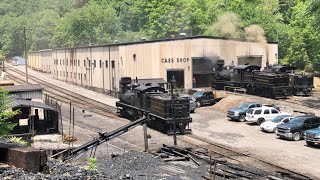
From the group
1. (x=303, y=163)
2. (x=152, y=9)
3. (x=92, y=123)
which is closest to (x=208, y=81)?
(x=92, y=123)

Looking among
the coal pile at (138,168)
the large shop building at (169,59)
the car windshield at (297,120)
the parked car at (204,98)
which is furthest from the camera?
the large shop building at (169,59)

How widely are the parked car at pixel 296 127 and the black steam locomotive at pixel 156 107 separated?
21.8ft

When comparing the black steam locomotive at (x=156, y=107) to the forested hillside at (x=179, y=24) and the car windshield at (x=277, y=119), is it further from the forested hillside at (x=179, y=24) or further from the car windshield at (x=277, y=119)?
the forested hillside at (x=179, y=24)

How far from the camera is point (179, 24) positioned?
297 feet

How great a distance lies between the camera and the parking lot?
25.9m

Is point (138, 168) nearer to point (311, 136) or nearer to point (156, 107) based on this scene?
point (311, 136)

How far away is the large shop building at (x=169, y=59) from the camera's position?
2196 inches

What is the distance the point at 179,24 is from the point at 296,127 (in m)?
61.2

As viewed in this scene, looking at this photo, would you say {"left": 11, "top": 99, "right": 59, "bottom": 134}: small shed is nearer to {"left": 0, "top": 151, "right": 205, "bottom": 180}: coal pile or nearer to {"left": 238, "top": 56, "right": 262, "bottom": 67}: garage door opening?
{"left": 0, "top": 151, "right": 205, "bottom": 180}: coal pile

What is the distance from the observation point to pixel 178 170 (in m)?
22.6

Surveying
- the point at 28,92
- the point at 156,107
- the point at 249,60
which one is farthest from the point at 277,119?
the point at 249,60

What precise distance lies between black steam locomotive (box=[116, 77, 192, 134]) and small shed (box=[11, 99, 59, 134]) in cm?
714

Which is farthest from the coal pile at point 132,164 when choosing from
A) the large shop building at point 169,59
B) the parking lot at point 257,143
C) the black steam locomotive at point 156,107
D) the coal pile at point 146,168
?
the large shop building at point 169,59

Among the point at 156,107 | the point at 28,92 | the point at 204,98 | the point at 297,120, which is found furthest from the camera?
the point at 204,98
